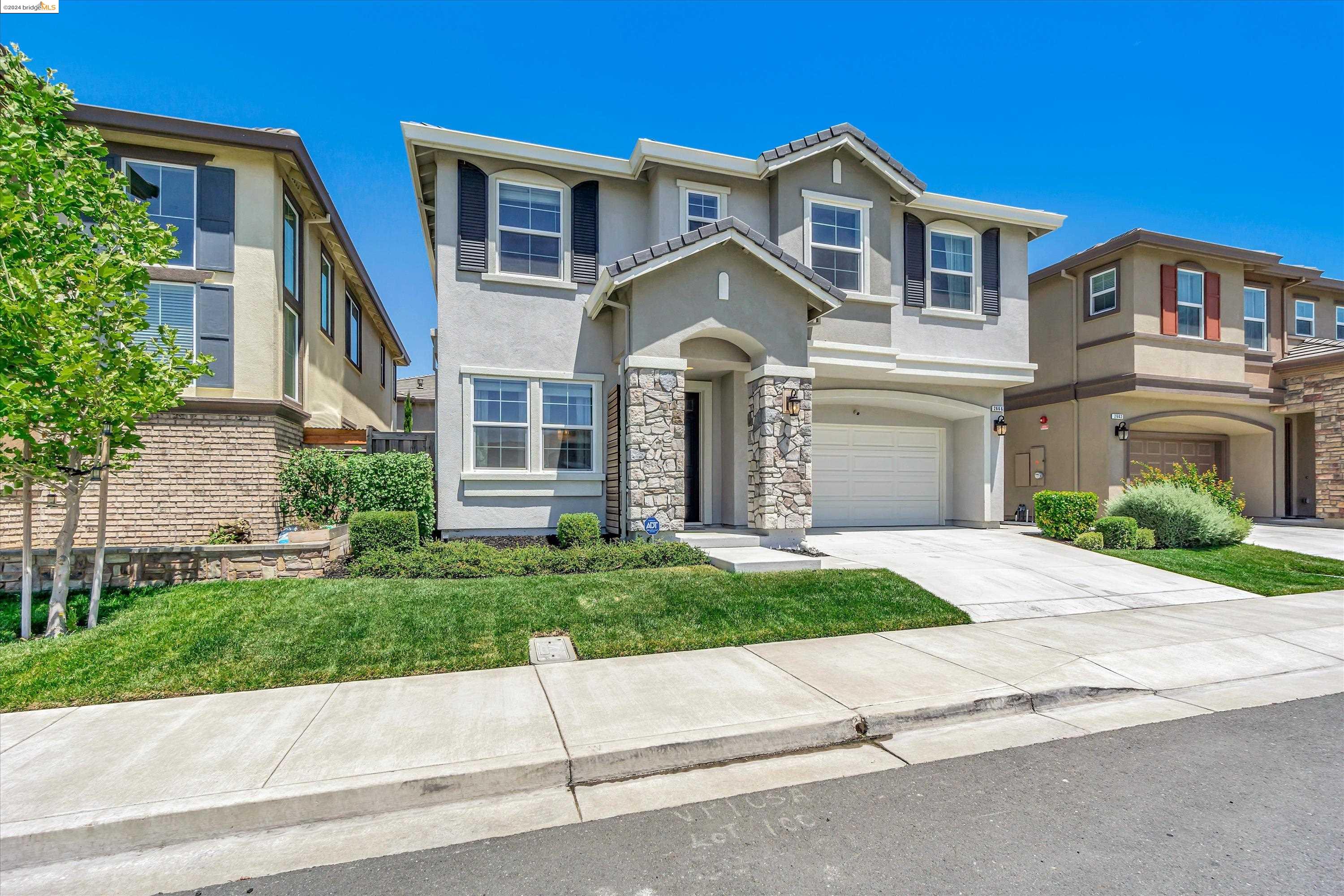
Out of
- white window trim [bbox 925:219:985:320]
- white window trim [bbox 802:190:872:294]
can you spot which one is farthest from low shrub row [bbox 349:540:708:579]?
white window trim [bbox 925:219:985:320]

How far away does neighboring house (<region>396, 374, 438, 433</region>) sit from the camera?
92.8ft

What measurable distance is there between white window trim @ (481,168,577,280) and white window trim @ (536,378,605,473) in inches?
67.0

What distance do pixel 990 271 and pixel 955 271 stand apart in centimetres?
83

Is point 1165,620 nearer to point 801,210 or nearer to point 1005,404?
point 801,210

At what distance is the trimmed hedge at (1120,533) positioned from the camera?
1213 centimetres

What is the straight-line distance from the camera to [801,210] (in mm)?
12820

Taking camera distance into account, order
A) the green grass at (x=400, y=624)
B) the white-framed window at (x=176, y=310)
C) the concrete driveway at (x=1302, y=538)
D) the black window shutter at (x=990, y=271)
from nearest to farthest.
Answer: the green grass at (x=400, y=624), the white-framed window at (x=176, y=310), the concrete driveway at (x=1302, y=538), the black window shutter at (x=990, y=271)

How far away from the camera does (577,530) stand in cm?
1077

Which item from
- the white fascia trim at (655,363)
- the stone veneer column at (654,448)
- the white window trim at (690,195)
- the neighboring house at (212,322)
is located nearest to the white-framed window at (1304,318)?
the white window trim at (690,195)

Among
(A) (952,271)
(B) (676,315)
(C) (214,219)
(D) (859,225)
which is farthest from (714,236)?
(C) (214,219)

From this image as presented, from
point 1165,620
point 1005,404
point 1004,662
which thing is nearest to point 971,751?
point 1004,662

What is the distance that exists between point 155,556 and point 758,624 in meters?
7.19

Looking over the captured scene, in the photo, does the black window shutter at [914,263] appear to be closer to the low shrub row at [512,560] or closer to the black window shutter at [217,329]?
the low shrub row at [512,560]

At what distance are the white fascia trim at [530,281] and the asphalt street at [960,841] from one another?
972 centimetres
